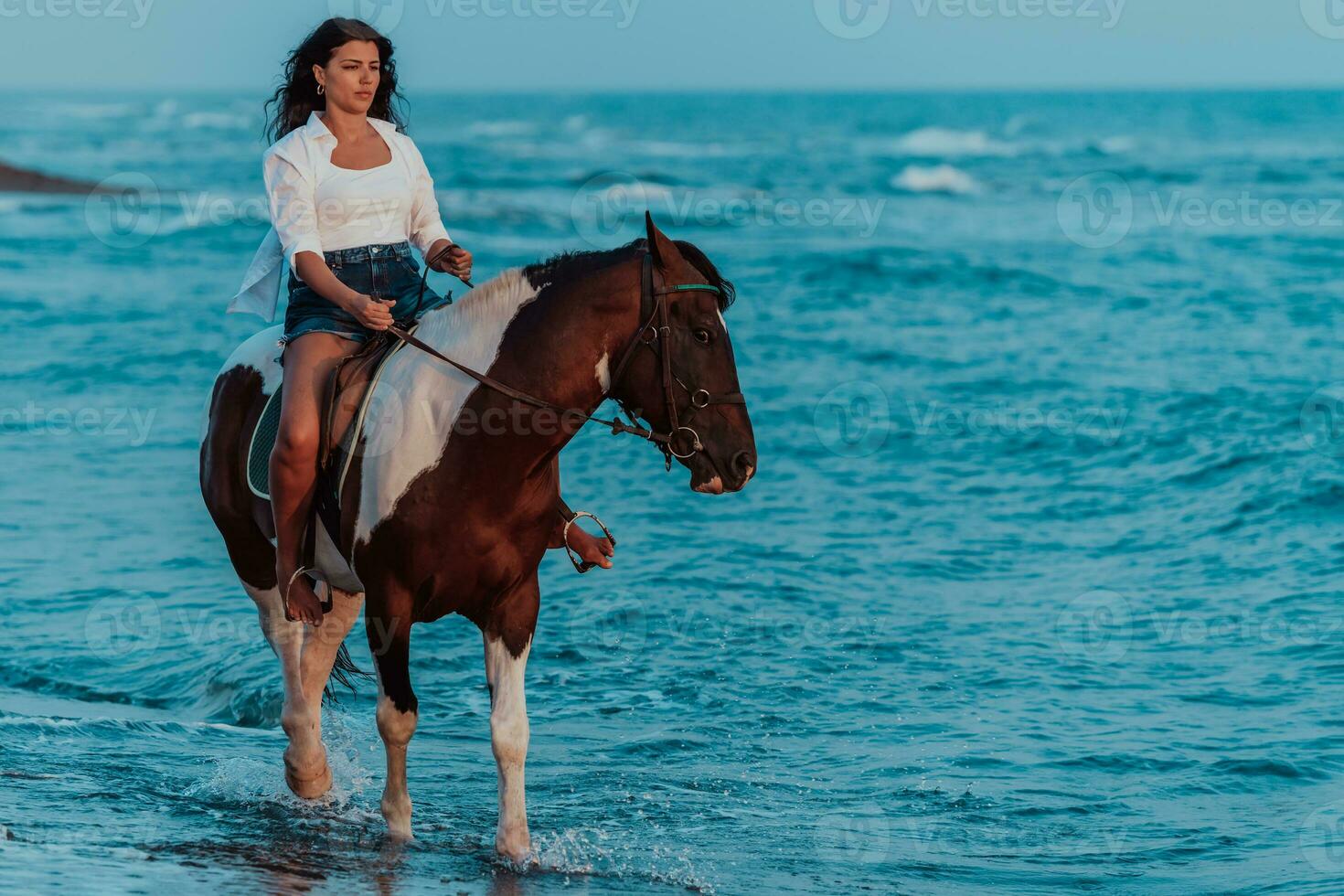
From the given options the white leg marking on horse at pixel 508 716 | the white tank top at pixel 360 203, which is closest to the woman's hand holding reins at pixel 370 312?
the white tank top at pixel 360 203

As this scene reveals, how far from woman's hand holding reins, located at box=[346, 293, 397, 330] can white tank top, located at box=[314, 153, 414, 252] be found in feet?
1.17

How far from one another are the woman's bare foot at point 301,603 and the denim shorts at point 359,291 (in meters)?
0.81

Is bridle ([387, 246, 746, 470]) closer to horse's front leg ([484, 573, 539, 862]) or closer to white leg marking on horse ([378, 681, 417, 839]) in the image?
horse's front leg ([484, 573, 539, 862])

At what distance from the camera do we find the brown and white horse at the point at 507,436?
4605mm

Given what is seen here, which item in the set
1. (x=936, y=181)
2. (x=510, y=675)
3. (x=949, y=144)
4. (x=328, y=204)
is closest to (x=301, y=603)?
(x=510, y=675)

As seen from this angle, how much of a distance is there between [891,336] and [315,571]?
15393mm

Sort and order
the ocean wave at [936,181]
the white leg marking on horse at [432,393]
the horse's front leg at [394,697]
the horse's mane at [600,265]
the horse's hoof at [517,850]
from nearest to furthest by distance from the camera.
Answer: the horse's mane at [600,265], the white leg marking on horse at [432,393], the horse's front leg at [394,697], the horse's hoof at [517,850], the ocean wave at [936,181]

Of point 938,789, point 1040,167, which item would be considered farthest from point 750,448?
point 1040,167

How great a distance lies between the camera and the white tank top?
5.09 m

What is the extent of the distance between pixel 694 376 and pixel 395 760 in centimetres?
175

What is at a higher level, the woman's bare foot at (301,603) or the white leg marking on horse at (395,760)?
the woman's bare foot at (301,603)

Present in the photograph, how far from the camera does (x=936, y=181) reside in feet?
158

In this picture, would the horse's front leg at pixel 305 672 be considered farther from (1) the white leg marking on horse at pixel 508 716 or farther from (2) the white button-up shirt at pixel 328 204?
(2) the white button-up shirt at pixel 328 204

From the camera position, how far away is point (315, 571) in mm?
5375
